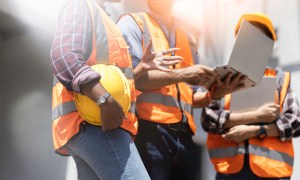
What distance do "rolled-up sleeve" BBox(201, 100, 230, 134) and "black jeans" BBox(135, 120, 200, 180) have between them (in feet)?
1.62

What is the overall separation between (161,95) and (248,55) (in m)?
0.49

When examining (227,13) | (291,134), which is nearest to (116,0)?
(291,134)

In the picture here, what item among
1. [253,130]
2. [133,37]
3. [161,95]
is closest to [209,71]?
[161,95]

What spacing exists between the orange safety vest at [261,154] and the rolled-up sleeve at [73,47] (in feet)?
4.40

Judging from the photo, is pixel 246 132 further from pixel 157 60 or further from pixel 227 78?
pixel 157 60

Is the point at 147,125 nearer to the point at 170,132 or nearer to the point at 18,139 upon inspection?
the point at 170,132

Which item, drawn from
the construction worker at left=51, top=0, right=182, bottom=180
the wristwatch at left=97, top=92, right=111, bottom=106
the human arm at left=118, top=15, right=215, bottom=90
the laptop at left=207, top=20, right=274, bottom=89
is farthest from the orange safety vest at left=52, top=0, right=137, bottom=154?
the laptop at left=207, top=20, right=274, bottom=89

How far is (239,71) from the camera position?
2.13 meters

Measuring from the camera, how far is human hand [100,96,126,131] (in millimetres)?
1519

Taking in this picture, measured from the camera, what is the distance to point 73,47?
5.16 ft

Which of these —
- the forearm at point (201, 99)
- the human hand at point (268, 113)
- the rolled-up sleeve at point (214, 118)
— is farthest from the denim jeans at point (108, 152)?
the human hand at point (268, 113)

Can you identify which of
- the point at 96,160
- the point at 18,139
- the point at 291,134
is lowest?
the point at 18,139

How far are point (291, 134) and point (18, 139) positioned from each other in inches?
75.8

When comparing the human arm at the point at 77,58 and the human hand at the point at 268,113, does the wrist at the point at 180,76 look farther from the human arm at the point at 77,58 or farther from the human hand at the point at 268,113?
the human hand at the point at 268,113
